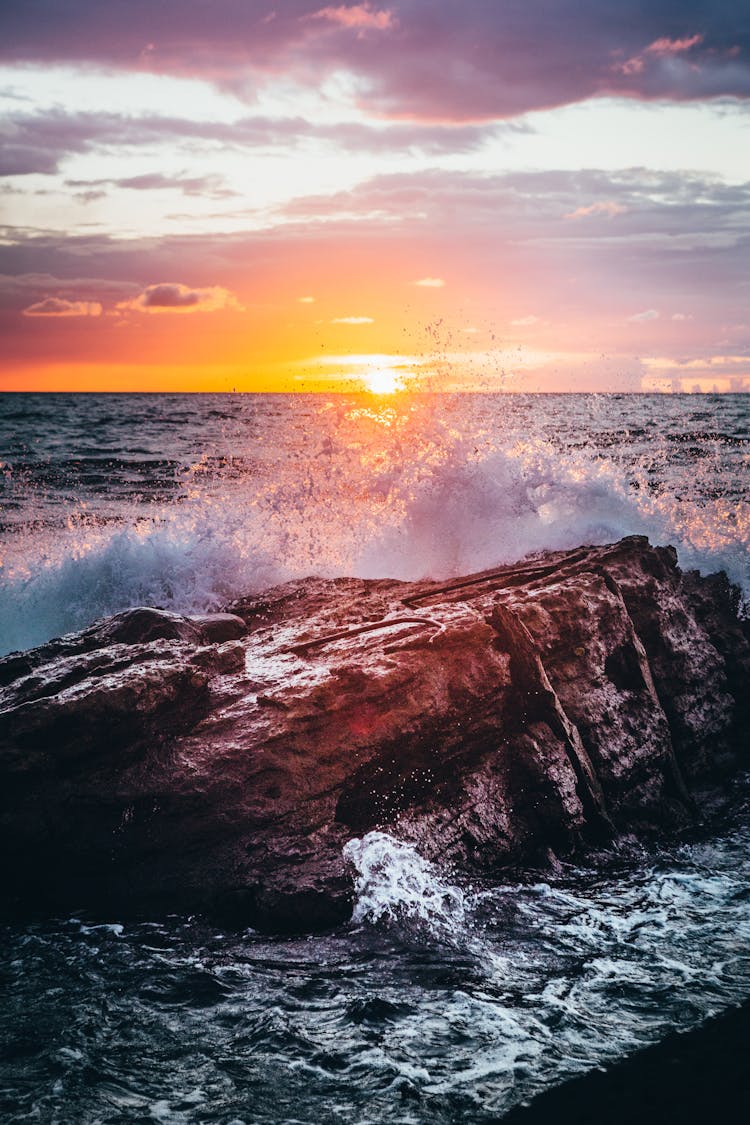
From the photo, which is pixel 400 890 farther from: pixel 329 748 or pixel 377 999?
pixel 329 748

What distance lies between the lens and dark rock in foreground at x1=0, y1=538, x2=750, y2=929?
13.0 feet

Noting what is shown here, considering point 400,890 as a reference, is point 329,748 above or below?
above

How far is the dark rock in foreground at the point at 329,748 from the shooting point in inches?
156

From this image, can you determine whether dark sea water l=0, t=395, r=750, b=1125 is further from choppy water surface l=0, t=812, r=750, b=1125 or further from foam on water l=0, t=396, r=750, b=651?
foam on water l=0, t=396, r=750, b=651

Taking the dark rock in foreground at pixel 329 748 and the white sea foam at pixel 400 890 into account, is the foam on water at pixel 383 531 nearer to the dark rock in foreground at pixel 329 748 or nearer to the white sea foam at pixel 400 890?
the dark rock in foreground at pixel 329 748

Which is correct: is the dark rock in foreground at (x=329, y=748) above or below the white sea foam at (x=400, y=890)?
above

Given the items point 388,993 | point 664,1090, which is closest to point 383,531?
point 388,993

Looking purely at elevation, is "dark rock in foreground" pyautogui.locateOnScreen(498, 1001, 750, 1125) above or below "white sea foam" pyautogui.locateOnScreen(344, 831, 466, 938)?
below

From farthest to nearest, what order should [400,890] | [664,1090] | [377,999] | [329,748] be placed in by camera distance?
[329,748], [400,890], [377,999], [664,1090]

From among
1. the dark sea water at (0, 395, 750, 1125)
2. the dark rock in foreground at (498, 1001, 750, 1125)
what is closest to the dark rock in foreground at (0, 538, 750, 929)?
the dark sea water at (0, 395, 750, 1125)

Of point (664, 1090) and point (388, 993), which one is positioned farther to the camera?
point (388, 993)

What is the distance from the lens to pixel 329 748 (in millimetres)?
4230

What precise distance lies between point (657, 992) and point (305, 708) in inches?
79.8

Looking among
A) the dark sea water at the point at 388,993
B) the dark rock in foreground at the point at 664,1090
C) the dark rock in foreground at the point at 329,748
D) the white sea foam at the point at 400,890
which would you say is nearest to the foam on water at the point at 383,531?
the dark sea water at the point at 388,993
